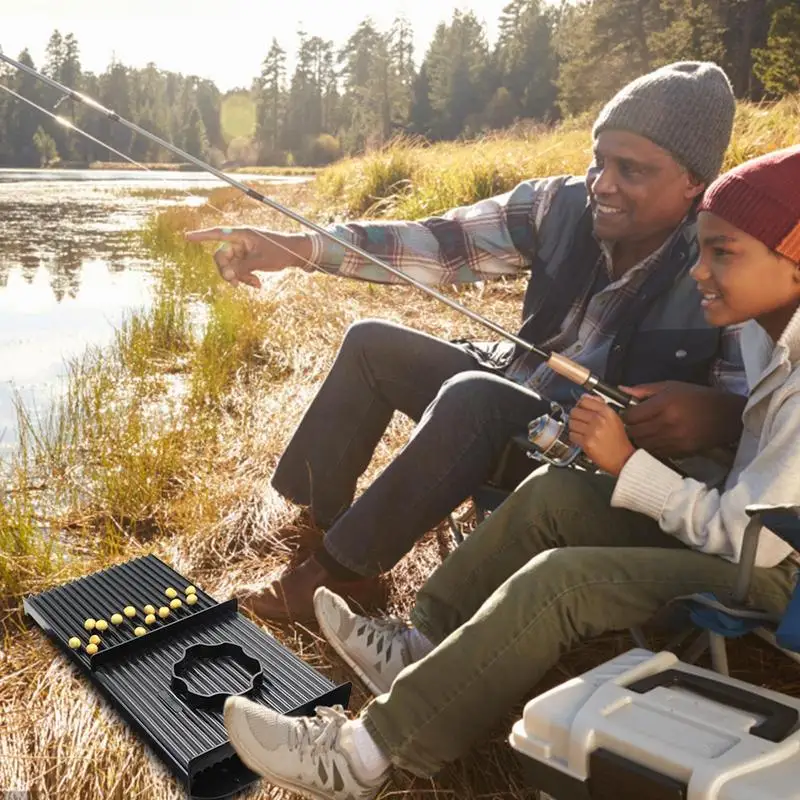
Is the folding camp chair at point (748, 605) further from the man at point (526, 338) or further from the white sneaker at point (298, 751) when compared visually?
the white sneaker at point (298, 751)

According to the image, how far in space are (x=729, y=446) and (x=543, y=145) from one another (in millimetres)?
6350

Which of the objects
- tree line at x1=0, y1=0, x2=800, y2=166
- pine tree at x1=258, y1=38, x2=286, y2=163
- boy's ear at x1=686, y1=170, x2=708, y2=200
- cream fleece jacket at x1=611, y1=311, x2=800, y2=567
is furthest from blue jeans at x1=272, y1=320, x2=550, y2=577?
pine tree at x1=258, y1=38, x2=286, y2=163

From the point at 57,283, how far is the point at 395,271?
24.8 feet

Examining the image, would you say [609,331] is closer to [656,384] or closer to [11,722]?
[656,384]

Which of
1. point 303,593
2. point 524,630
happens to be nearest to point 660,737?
point 524,630

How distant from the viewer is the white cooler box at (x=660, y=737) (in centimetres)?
104

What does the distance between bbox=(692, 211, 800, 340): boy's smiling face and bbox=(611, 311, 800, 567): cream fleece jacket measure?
6cm

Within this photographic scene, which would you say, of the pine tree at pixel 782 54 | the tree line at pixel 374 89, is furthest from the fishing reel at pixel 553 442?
the tree line at pixel 374 89

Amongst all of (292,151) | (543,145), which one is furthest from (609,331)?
(292,151)

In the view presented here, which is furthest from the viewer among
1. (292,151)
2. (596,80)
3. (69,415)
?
(292,151)

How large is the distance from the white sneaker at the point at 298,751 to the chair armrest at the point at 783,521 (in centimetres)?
69

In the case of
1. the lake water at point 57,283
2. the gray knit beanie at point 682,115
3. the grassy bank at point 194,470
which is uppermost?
the gray knit beanie at point 682,115

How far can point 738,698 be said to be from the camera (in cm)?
120

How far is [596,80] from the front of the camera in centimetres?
2602
